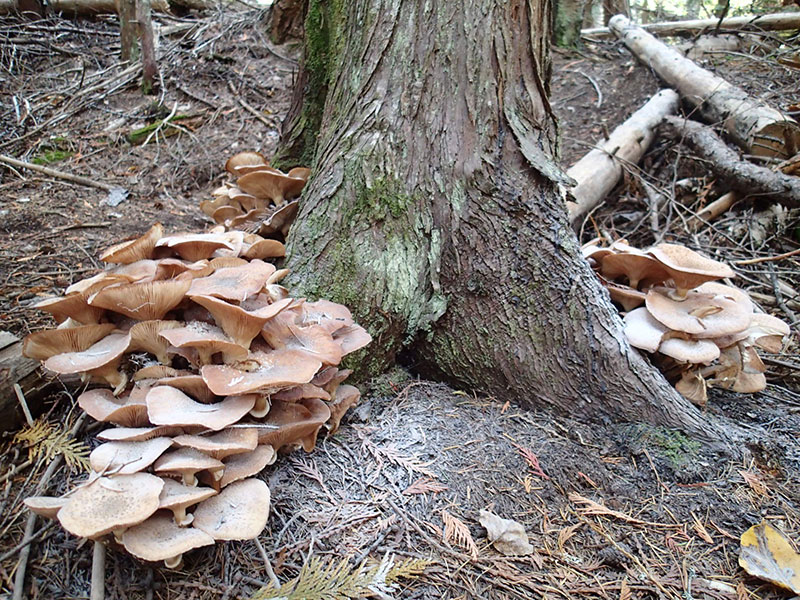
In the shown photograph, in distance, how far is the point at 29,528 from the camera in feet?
6.43

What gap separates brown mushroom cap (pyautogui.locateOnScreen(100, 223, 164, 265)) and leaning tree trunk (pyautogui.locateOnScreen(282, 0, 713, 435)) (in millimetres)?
731

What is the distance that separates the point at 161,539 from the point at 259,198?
8.28ft

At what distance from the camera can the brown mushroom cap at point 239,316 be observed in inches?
84.0

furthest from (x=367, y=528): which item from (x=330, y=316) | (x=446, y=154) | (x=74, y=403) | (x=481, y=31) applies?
(x=481, y=31)

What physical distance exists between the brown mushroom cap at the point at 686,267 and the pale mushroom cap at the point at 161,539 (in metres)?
2.63

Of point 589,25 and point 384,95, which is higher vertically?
point 589,25

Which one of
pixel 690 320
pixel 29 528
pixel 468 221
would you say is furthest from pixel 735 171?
pixel 29 528

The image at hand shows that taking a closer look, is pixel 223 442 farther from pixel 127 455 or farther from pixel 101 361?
pixel 101 361

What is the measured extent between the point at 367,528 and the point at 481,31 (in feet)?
8.24

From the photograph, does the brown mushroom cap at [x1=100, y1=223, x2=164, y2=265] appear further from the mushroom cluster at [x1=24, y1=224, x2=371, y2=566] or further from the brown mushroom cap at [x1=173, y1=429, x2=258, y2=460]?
the brown mushroom cap at [x1=173, y1=429, x2=258, y2=460]

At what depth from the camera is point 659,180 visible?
233 inches

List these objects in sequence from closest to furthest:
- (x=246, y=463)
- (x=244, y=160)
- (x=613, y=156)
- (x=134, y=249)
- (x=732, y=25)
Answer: (x=246, y=463) < (x=134, y=249) < (x=244, y=160) < (x=613, y=156) < (x=732, y=25)

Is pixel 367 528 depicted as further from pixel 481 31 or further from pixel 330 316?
pixel 481 31

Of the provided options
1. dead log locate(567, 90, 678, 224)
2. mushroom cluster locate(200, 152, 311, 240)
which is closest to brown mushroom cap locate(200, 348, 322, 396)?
mushroom cluster locate(200, 152, 311, 240)
